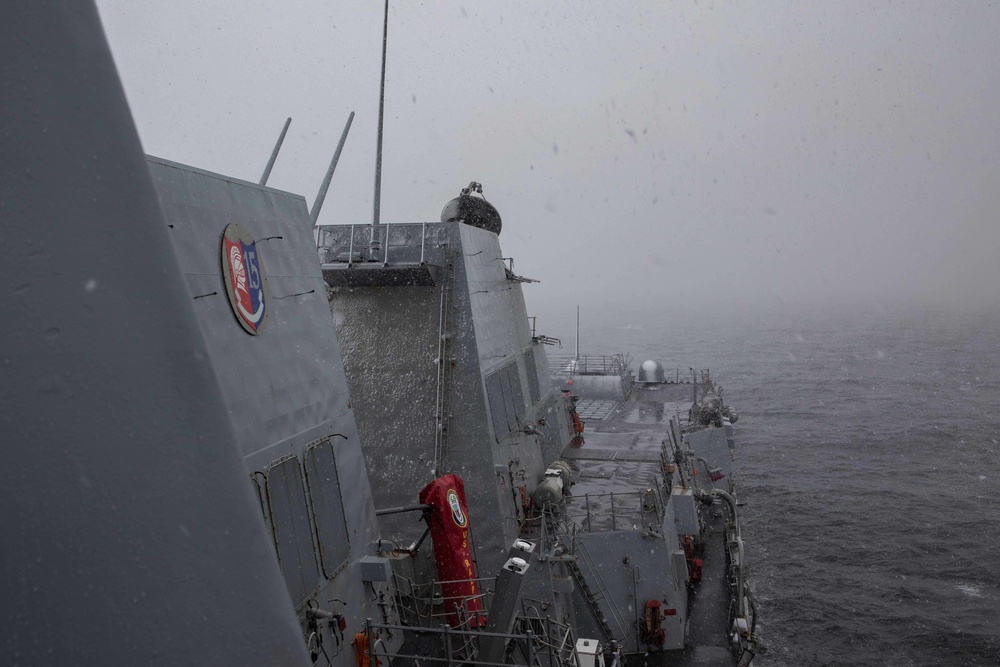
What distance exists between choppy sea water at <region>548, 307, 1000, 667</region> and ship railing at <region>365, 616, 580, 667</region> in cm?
1473

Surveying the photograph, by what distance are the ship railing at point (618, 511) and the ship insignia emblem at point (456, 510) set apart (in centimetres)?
559

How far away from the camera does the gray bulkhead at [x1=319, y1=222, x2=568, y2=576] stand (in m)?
13.8

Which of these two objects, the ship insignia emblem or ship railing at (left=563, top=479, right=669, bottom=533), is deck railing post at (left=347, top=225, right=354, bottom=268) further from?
ship railing at (left=563, top=479, right=669, bottom=533)

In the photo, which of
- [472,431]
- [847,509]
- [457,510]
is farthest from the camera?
[847,509]

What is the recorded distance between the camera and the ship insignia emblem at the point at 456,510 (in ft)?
32.0

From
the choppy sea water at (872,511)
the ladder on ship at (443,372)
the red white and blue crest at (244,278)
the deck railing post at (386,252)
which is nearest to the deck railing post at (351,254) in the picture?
the deck railing post at (386,252)

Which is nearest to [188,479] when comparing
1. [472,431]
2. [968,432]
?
[472,431]

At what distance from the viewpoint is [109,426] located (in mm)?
1302

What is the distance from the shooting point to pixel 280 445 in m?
7.26

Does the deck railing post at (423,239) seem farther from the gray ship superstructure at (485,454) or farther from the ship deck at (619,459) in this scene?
the ship deck at (619,459)

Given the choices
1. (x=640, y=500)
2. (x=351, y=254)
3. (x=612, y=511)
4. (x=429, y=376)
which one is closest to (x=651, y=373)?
(x=640, y=500)

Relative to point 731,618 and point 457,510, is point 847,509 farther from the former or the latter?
point 457,510

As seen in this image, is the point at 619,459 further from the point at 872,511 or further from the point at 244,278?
the point at 872,511

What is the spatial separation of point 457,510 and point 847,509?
28.7 metres
